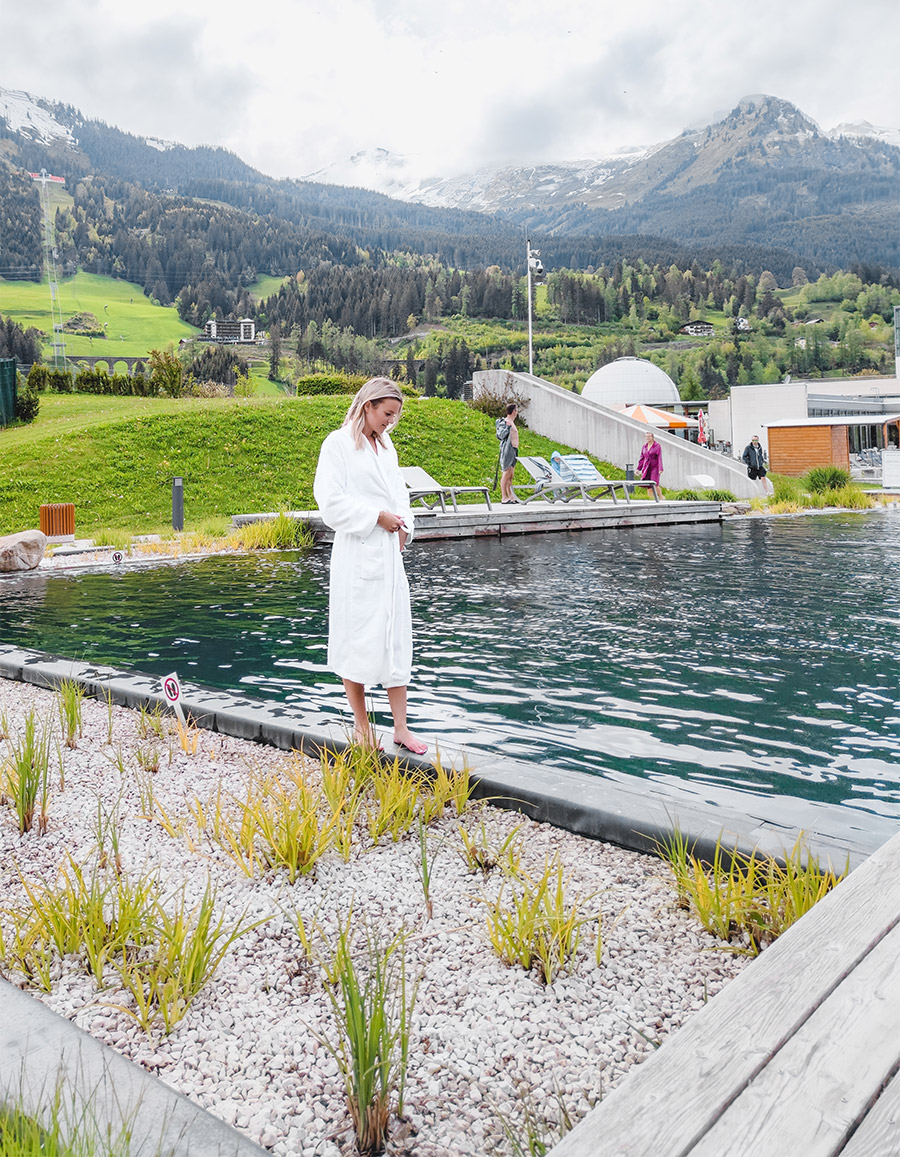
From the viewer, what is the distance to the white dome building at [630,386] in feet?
242

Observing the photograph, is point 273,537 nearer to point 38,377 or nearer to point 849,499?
point 849,499

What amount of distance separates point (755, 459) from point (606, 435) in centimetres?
553

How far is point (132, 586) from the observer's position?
35.4 feet

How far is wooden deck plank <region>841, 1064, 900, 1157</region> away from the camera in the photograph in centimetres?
133

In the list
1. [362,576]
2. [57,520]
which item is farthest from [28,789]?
[57,520]

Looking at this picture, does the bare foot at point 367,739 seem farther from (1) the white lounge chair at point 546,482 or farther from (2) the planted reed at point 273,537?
(1) the white lounge chair at point 546,482

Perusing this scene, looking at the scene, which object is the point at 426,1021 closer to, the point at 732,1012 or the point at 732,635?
the point at 732,1012

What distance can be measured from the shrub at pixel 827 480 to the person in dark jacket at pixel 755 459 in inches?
61.6

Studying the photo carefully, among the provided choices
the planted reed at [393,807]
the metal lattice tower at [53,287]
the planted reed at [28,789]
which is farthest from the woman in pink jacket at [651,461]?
the metal lattice tower at [53,287]

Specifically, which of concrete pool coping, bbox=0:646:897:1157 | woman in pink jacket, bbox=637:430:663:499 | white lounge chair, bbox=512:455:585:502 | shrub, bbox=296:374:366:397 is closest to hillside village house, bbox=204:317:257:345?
shrub, bbox=296:374:366:397

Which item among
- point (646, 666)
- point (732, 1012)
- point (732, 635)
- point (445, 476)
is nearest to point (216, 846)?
point (732, 1012)

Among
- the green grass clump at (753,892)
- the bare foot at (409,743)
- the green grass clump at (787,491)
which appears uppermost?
the green grass clump at (787,491)

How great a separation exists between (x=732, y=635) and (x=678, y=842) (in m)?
4.81

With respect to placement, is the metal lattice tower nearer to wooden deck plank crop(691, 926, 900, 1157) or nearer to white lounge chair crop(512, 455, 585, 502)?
white lounge chair crop(512, 455, 585, 502)
